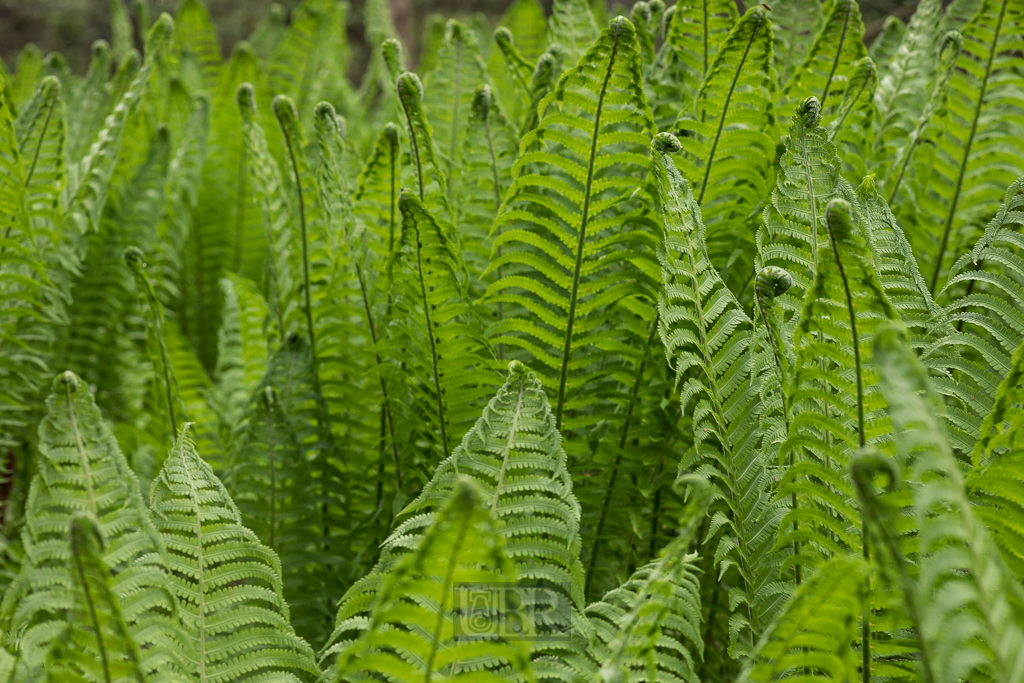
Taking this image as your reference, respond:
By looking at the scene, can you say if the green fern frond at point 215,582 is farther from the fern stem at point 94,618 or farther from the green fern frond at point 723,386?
the green fern frond at point 723,386

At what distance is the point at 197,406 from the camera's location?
1282mm

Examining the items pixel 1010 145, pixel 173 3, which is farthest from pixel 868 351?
pixel 173 3

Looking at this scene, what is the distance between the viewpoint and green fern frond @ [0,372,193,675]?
0.64 metres

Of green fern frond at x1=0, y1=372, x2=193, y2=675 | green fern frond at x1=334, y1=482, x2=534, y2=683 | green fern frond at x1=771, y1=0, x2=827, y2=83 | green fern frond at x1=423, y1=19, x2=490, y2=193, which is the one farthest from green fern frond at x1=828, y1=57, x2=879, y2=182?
green fern frond at x1=0, y1=372, x2=193, y2=675

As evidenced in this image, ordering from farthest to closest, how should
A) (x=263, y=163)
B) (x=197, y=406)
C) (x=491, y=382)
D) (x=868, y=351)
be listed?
(x=197, y=406) < (x=263, y=163) < (x=491, y=382) < (x=868, y=351)

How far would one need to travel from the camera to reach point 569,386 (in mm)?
961

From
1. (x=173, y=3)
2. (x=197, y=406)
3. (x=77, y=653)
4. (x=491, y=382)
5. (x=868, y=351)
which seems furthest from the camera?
(x=173, y=3)

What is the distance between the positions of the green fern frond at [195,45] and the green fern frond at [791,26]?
154 cm

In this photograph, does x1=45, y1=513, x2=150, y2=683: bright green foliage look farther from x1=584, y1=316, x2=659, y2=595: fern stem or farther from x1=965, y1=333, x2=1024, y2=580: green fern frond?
x1=965, y1=333, x2=1024, y2=580: green fern frond

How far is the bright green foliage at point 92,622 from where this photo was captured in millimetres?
548

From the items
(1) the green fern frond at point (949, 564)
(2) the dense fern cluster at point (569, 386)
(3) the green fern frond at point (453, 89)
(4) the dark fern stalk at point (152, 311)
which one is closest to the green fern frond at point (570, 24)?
(2) the dense fern cluster at point (569, 386)

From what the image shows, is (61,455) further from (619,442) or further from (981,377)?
(981,377)

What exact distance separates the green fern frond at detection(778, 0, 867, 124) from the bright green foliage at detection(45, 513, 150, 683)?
0.91m

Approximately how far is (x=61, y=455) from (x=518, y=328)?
1.55 ft
